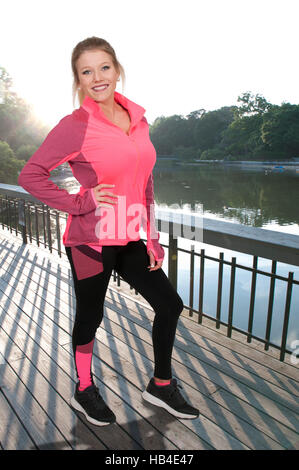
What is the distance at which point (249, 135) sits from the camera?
7606cm

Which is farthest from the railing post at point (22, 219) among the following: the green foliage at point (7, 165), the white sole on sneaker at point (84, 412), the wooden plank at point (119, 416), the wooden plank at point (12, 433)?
the green foliage at point (7, 165)

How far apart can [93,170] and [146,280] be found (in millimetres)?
595

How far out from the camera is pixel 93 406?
1.88 metres

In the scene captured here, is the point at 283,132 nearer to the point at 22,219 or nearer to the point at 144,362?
the point at 22,219

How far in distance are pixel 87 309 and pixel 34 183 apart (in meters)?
0.64

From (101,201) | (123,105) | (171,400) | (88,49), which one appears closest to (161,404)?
(171,400)

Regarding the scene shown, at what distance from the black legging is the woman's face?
0.72 meters

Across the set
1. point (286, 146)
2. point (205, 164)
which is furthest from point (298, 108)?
point (205, 164)

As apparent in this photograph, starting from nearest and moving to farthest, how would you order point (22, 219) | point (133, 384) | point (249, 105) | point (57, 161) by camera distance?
point (57, 161), point (133, 384), point (22, 219), point (249, 105)

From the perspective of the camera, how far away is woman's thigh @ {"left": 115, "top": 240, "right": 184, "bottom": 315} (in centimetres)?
177

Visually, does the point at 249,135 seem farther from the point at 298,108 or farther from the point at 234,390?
the point at 234,390

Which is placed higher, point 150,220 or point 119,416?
point 150,220

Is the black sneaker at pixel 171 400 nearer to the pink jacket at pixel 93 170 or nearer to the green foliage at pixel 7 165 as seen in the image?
the pink jacket at pixel 93 170

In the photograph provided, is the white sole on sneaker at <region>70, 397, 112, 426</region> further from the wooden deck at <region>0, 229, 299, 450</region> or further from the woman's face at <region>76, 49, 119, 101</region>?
the woman's face at <region>76, 49, 119, 101</region>
